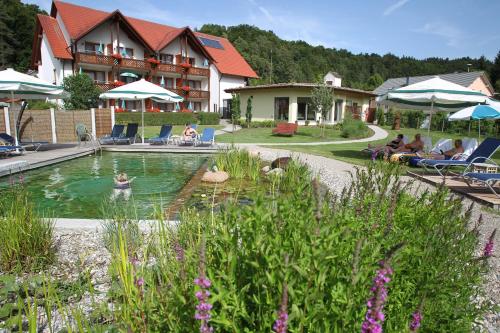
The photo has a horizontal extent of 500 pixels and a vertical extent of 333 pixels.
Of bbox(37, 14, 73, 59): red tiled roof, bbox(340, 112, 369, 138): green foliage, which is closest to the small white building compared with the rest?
bbox(37, 14, 73, 59): red tiled roof

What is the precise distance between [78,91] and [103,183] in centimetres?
2136

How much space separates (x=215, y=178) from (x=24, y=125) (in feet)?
42.0

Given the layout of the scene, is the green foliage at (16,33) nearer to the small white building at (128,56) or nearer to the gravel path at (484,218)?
the small white building at (128,56)

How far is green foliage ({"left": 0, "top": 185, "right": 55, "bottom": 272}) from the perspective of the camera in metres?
3.50

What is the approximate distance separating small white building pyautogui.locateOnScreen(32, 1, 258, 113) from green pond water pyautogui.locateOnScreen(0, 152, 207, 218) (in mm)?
21810

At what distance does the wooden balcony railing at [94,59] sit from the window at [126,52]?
219 cm

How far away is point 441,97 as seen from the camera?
33.3 ft

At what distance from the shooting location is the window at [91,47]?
31469 mm

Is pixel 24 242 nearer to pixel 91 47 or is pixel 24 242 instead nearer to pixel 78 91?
pixel 78 91

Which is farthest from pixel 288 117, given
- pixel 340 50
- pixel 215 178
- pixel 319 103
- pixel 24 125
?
pixel 340 50

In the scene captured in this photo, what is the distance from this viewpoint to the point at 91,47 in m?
31.8

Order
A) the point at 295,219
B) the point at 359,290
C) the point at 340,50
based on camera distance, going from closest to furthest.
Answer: the point at 359,290 < the point at 295,219 < the point at 340,50

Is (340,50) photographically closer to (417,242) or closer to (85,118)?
(85,118)

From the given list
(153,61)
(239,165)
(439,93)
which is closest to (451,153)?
(439,93)
